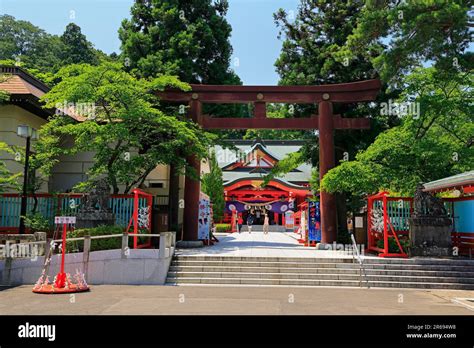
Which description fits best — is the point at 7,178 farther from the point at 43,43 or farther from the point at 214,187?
the point at 43,43

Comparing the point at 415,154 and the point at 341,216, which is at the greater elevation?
the point at 415,154

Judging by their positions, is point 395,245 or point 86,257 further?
point 395,245

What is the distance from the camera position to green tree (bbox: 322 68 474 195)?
46.6 feet

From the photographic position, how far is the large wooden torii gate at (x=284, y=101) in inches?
677

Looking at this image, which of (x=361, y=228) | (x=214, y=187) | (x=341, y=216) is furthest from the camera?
(x=214, y=187)

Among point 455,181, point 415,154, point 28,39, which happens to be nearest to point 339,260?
point 455,181

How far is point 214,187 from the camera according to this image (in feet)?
107

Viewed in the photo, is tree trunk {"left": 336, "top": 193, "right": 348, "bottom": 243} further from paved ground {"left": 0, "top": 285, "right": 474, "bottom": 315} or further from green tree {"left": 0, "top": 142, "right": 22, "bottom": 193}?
green tree {"left": 0, "top": 142, "right": 22, "bottom": 193}

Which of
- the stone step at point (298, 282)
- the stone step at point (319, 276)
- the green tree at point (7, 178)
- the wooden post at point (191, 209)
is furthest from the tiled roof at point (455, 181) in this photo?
the green tree at point (7, 178)

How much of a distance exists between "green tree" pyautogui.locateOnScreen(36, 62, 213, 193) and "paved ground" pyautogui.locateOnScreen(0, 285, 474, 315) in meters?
5.28

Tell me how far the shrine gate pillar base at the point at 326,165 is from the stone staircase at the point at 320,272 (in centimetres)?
401

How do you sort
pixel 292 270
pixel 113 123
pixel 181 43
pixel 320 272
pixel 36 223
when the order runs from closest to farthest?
pixel 320 272
pixel 292 270
pixel 36 223
pixel 113 123
pixel 181 43

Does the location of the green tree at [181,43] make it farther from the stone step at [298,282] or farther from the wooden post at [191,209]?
the stone step at [298,282]

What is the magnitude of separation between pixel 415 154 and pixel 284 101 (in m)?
6.01
